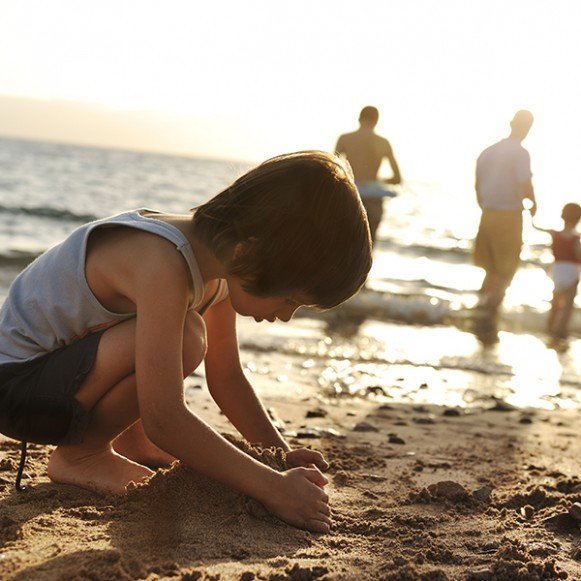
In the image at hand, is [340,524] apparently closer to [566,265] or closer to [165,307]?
[165,307]

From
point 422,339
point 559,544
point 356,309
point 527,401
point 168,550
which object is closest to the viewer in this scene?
point 168,550

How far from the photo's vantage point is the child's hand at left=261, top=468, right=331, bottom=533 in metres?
2.31

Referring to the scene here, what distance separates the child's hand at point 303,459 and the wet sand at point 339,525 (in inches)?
2.0

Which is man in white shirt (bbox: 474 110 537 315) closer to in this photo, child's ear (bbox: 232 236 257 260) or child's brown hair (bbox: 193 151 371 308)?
child's brown hair (bbox: 193 151 371 308)

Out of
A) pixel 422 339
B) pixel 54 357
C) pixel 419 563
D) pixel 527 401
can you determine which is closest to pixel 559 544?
pixel 419 563

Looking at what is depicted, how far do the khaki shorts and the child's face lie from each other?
20.9 feet

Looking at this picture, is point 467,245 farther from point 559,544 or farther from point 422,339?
point 559,544

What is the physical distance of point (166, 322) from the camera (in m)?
2.21

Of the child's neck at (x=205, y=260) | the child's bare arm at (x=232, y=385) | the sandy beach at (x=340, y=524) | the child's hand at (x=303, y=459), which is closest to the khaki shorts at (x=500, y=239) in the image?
the sandy beach at (x=340, y=524)

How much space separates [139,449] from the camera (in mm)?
2949

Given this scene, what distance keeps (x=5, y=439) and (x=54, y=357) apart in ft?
3.11

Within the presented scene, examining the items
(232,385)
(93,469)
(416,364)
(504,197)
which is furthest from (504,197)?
(93,469)

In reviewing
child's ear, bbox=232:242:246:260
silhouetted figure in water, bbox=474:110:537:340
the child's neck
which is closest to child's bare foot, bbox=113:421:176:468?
the child's neck

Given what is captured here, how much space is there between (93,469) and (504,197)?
6423 mm
